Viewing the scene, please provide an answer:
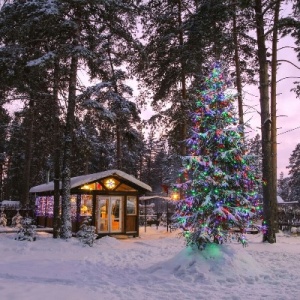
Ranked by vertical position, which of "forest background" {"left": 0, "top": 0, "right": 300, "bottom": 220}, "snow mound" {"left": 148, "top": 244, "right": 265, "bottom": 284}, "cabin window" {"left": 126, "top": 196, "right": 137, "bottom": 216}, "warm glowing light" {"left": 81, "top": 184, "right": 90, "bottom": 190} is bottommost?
"snow mound" {"left": 148, "top": 244, "right": 265, "bottom": 284}

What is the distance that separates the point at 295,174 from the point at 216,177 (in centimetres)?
4946

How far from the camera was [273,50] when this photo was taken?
60.9ft

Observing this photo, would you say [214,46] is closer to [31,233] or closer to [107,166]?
[31,233]

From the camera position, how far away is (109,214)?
19.8 metres

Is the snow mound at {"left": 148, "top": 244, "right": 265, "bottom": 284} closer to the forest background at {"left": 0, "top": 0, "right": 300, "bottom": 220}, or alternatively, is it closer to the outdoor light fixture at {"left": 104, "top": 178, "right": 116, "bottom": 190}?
the forest background at {"left": 0, "top": 0, "right": 300, "bottom": 220}

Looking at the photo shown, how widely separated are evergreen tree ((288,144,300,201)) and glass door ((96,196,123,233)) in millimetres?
37758

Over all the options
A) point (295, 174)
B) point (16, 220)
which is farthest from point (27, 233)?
point (295, 174)

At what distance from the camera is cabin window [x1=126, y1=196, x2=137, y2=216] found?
20.6m

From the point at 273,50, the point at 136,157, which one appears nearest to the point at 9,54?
the point at 273,50

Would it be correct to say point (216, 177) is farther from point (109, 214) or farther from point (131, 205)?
point (131, 205)

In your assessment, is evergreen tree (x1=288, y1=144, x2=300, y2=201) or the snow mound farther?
evergreen tree (x1=288, y1=144, x2=300, y2=201)

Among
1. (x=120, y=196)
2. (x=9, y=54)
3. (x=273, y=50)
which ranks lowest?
(x=120, y=196)

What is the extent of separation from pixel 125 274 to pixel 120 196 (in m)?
11.3

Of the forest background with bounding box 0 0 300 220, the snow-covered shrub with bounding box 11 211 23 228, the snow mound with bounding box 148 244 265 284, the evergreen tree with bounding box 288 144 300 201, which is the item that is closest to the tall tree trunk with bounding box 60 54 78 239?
the forest background with bounding box 0 0 300 220
